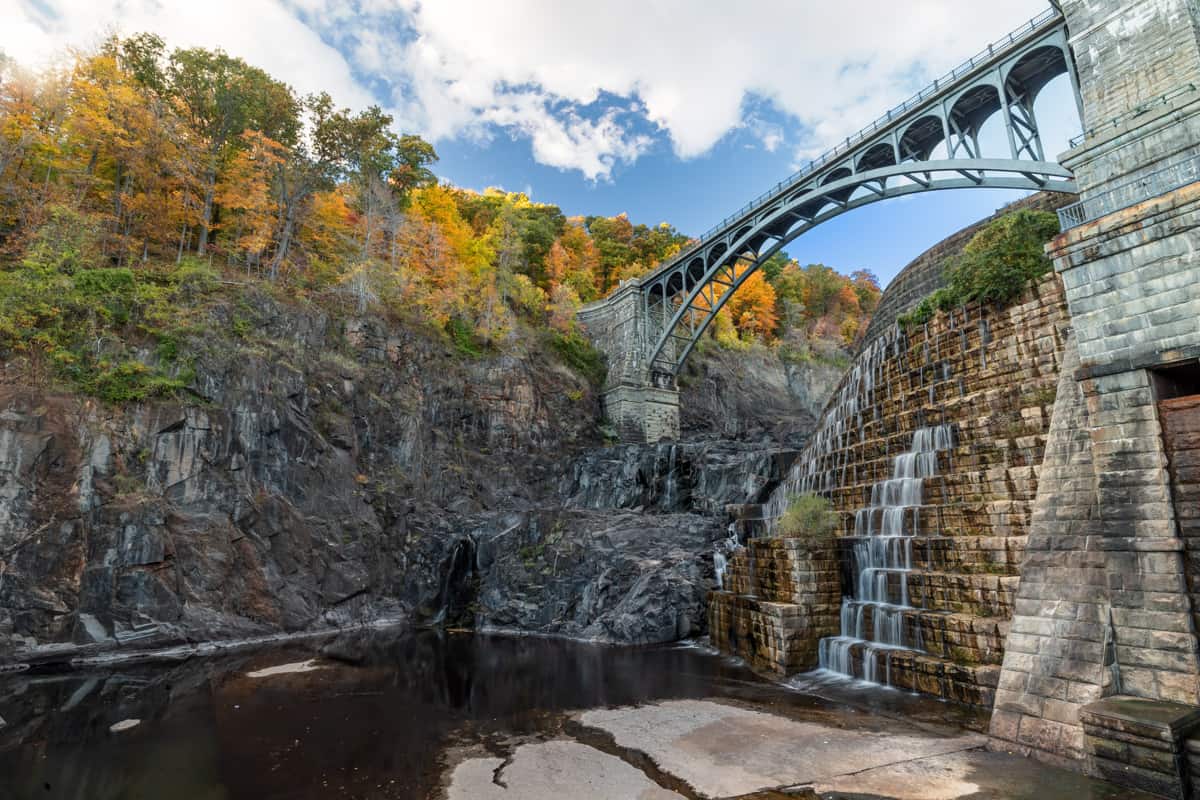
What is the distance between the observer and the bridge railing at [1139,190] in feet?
34.9

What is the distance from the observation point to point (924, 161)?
2039 centimetres

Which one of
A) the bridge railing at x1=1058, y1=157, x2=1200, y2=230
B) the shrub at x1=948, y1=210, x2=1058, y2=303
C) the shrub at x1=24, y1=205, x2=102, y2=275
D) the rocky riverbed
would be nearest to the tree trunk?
the shrub at x1=24, y1=205, x2=102, y2=275

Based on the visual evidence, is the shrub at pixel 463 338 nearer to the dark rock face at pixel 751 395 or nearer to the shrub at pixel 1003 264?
the dark rock face at pixel 751 395

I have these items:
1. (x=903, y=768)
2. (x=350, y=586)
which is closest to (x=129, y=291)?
(x=350, y=586)

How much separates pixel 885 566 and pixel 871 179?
605 inches

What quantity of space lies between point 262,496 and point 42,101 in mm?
17254

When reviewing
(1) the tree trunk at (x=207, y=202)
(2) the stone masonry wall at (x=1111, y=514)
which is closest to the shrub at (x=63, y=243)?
(1) the tree trunk at (x=207, y=202)

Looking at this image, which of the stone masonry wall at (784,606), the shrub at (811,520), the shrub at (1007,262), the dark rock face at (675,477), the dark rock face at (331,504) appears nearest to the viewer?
the stone masonry wall at (784,606)

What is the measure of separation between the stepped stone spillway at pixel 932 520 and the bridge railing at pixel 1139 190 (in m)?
2.18

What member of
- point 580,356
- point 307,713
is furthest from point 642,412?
point 307,713

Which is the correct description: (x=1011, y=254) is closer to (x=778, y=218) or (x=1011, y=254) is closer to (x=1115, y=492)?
(x=1115, y=492)

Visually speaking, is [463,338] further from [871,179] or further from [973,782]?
[973,782]

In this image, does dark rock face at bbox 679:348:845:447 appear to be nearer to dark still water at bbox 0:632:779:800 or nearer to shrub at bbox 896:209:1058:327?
shrub at bbox 896:209:1058:327

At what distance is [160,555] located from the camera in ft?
54.1
